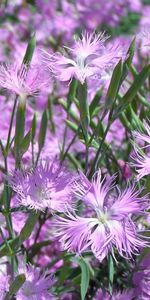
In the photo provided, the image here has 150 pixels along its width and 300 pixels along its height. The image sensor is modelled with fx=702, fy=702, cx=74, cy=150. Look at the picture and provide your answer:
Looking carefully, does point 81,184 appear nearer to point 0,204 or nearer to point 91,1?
point 0,204

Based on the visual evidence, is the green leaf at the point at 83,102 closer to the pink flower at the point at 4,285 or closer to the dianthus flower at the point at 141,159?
the dianthus flower at the point at 141,159

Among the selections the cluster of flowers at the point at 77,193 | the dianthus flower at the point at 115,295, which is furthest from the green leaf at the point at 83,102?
the dianthus flower at the point at 115,295

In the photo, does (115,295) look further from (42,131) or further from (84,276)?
(42,131)

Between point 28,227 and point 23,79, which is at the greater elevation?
point 23,79

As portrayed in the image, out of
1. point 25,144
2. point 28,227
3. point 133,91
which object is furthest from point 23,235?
point 133,91

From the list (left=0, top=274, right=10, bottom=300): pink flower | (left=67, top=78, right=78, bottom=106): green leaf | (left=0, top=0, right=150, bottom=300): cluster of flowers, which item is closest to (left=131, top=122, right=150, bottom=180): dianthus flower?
(left=0, top=0, right=150, bottom=300): cluster of flowers

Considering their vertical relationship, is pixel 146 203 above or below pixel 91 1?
below

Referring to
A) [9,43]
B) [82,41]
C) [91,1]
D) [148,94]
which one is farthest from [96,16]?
[82,41]
